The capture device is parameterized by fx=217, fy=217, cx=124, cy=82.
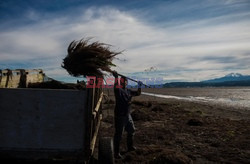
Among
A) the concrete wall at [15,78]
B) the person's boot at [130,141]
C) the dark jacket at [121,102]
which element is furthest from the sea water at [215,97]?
the concrete wall at [15,78]

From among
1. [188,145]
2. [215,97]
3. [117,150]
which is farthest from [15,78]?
[215,97]

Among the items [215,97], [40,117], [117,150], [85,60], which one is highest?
[85,60]

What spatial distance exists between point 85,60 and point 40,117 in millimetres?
1954

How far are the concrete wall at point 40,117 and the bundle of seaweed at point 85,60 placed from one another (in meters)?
1.72

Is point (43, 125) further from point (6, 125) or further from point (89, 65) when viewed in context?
point (89, 65)

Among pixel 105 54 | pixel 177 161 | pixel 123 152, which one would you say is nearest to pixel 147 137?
pixel 123 152

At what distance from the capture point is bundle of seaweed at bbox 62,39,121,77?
16.2ft

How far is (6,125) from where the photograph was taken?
329 cm

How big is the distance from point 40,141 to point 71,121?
0.56 meters

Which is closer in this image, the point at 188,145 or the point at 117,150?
the point at 117,150

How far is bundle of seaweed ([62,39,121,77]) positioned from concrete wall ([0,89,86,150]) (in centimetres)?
172

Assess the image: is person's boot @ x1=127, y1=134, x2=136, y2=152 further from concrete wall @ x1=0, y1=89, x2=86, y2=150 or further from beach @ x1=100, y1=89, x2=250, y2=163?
concrete wall @ x1=0, y1=89, x2=86, y2=150

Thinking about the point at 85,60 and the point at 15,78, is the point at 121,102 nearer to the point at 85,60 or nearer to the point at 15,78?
the point at 85,60

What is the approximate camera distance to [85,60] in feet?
16.1
